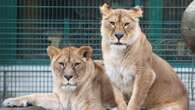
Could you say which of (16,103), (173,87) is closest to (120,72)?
(173,87)

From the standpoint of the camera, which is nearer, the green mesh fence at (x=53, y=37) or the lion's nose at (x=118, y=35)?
the lion's nose at (x=118, y=35)

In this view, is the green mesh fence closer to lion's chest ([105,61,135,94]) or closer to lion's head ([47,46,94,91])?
lion's head ([47,46,94,91])

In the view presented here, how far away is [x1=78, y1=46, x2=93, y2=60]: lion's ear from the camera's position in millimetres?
8477

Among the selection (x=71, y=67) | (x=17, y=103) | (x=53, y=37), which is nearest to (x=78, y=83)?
(x=71, y=67)

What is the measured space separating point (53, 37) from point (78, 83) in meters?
3.18

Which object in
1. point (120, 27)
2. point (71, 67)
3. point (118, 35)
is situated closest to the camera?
point (118, 35)

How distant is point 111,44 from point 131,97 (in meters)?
0.62

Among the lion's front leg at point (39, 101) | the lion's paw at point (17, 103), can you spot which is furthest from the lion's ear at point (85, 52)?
the lion's paw at point (17, 103)

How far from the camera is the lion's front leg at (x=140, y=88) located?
26.1 feet

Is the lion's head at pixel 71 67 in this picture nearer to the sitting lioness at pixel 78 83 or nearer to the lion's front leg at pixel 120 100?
the sitting lioness at pixel 78 83

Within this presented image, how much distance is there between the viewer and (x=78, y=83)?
27.5ft

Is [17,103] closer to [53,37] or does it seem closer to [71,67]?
[71,67]

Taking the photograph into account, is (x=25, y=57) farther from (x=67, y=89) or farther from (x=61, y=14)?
(x=67, y=89)

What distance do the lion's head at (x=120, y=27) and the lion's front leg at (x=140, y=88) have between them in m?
0.36
